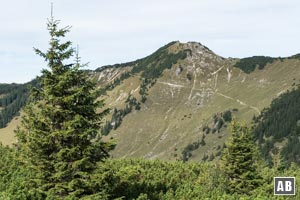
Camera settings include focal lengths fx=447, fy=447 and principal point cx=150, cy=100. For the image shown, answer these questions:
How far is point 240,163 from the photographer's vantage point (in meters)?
52.6

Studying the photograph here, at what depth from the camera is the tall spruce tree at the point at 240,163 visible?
52.3m

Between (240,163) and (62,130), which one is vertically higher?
(62,130)

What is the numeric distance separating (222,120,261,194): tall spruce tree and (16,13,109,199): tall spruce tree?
27063mm

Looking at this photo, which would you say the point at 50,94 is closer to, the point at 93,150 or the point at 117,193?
the point at 93,150

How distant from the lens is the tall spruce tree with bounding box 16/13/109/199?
27062mm

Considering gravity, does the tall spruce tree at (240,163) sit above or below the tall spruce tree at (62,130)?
below

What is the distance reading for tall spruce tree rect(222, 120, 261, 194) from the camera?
172 feet

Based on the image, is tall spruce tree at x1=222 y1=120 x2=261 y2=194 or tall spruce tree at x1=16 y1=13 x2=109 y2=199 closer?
tall spruce tree at x1=16 y1=13 x2=109 y2=199

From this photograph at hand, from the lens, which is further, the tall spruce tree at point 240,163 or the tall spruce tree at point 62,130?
the tall spruce tree at point 240,163

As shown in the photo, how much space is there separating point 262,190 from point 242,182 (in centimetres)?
344

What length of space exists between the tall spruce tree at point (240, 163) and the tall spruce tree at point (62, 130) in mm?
27063

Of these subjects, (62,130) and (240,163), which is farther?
(240,163)

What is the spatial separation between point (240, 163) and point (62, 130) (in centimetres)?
3048

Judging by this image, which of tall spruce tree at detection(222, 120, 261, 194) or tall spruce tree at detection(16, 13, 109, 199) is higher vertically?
tall spruce tree at detection(16, 13, 109, 199)
